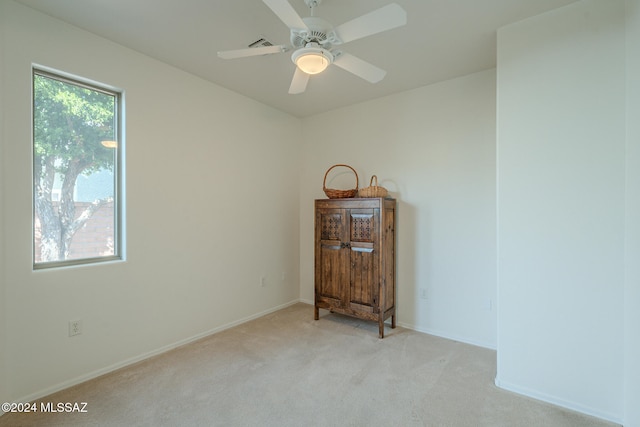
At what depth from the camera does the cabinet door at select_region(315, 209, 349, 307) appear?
315 centimetres

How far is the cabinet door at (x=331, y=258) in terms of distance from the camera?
3.15 meters

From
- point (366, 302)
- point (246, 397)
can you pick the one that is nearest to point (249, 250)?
point (366, 302)

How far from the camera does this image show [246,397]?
195cm

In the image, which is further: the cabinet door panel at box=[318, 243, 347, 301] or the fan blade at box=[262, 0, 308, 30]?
the cabinet door panel at box=[318, 243, 347, 301]

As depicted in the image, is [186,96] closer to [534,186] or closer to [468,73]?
[468,73]

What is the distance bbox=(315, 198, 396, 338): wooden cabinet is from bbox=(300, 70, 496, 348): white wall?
250mm

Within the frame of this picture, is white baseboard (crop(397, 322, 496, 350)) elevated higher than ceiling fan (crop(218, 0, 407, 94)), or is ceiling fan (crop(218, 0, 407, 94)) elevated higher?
ceiling fan (crop(218, 0, 407, 94))

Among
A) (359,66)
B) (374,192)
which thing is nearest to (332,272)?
(374,192)

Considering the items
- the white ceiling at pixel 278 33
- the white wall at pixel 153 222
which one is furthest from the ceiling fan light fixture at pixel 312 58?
the white wall at pixel 153 222

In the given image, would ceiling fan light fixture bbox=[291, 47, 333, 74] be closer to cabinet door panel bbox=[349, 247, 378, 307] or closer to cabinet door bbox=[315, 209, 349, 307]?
cabinet door bbox=[315, 209, 349, 307]

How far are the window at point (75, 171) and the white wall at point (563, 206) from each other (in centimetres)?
303

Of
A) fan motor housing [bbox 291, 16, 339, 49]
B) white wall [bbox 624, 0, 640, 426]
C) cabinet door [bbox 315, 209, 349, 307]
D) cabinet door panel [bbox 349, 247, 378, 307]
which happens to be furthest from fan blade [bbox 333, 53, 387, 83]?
cabinet door panel [bbox 349, 247, 378, 307]

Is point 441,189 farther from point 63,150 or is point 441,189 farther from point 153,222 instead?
point 63,150

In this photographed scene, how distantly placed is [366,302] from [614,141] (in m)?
2.25
